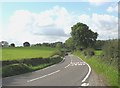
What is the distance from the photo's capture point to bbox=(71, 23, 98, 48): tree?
368ft

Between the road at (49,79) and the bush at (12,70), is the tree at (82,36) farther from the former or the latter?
the road at (49,79)

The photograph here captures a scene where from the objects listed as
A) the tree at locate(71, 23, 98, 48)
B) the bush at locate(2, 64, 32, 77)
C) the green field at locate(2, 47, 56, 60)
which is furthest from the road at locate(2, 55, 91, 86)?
the tree at locate(71, 23, 98, 48)

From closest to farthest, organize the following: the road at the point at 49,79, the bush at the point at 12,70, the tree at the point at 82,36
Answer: the road at the point at 49,79 < the bush at the point at 12,70 < the tree at the point at 82,36

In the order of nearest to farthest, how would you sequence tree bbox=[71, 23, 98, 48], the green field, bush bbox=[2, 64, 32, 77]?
bush bbox=[2, 64, 32, 77] → the green field → tree bbox=[71, 23, 98, 48]

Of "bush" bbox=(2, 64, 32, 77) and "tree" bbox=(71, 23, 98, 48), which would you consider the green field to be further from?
"tree" bbox=(71, 23, 98, 48)

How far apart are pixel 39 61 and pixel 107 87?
29.9m

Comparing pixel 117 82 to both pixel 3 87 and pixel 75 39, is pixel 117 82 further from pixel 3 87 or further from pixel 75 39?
pixel 75 39

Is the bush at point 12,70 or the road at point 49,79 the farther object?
the bush at point 12,70

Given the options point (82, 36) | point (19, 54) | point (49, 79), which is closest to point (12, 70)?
point (49, 79)

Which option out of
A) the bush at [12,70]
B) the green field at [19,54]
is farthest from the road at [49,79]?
the green field at [19,54]

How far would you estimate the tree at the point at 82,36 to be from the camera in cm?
11219

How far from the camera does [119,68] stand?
1823 centimetres

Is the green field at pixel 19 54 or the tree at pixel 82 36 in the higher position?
the tree at pixel 82 36

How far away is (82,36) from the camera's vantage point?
113875 mm
